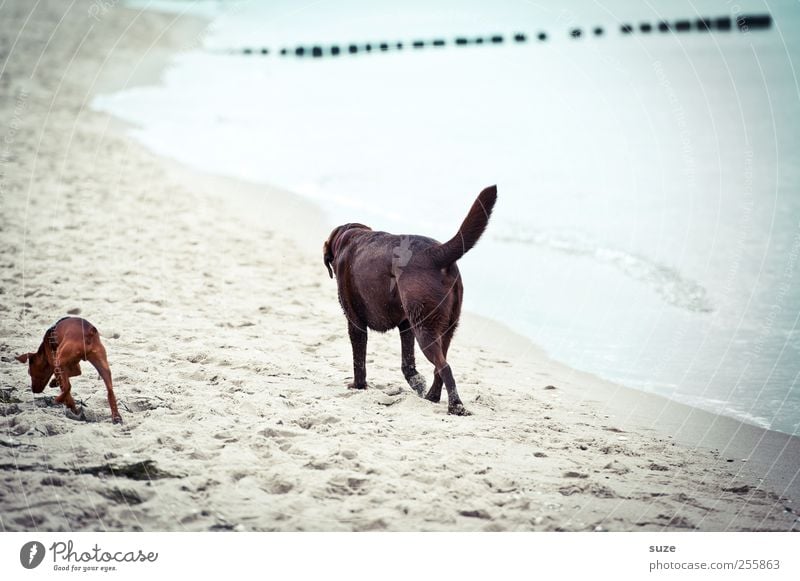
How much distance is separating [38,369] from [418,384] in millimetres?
A: 2789

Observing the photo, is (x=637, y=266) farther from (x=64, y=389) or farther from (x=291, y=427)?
(x=64, y=389)

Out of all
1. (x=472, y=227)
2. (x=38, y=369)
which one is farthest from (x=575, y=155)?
(x=38, y=369)

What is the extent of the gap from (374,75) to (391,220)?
16.9m

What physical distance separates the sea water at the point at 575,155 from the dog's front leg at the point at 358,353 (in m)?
2.24

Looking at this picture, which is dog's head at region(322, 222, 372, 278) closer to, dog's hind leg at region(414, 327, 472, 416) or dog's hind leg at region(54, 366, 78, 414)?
dog's hind leg at region(414, 327, 472, 416)

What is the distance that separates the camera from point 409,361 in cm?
670

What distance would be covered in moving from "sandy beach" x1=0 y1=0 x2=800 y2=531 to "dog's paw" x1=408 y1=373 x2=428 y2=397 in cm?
16

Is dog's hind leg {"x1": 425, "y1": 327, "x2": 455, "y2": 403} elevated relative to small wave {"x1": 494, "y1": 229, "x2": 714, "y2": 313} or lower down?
lower down

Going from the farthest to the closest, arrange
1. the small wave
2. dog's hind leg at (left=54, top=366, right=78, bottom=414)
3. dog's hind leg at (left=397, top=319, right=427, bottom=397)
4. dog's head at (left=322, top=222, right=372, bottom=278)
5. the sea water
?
the small wave < the sea water < dog's head at (left=322, top=222, right=372, bottom=278) < dog's hind leg at (left=397, top=319, right=427, bottom=397) < dog's hind leg at (left=54, top=366, right=78, bottom=414)

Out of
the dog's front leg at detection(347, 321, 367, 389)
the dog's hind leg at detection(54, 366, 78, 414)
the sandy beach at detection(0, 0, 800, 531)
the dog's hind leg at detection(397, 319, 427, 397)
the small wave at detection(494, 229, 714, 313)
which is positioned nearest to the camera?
the sandy beach at detection(0, 0, 800, 531)

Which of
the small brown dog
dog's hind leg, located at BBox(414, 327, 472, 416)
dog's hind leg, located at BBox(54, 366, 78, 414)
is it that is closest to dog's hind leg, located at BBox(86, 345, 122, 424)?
the small brown dog

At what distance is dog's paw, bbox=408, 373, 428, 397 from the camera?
661 cm

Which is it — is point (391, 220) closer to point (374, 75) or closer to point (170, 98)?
point (170, 98)
